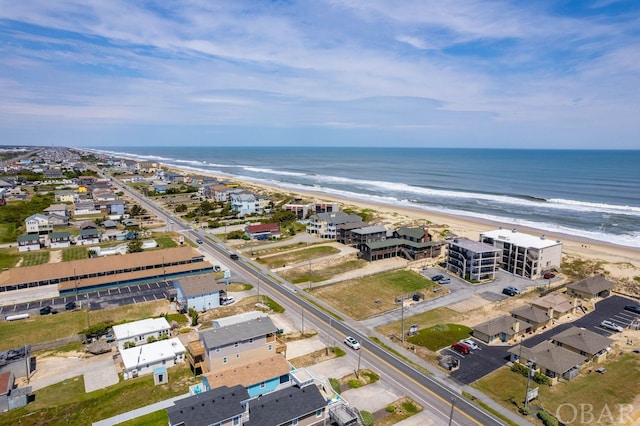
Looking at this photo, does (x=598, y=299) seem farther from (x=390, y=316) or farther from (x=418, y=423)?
(x=418, y=423)

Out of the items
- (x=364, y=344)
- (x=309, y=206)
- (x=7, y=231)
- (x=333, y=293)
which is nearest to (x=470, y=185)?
(x=309, y=206)

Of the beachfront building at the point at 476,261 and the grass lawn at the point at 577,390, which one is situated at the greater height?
the beachfront building at the point at 476,261

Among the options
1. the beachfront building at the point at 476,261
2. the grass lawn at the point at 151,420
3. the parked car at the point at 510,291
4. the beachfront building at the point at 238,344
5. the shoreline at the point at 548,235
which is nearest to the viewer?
the grass lawn at the point at 151,420

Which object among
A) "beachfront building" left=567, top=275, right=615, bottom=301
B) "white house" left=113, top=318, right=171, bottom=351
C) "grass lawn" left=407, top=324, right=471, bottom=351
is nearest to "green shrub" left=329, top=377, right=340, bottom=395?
"grass lawn" left=407, top=324, right=471, bottom=351

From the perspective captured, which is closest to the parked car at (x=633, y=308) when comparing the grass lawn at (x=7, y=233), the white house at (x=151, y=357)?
the white house at (x=151, y=357)

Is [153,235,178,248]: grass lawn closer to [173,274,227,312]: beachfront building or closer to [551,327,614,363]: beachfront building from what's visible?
[173,274,227,312]: beachfront building

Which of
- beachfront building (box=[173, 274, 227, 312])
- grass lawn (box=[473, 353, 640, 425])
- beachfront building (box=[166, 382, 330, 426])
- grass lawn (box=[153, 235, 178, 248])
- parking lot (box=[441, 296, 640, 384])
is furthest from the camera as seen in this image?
grass lawn (box=[153, 235, 178, 248])

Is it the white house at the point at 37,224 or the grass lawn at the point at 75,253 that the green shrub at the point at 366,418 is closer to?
the grass lawn at the point at 75,253
